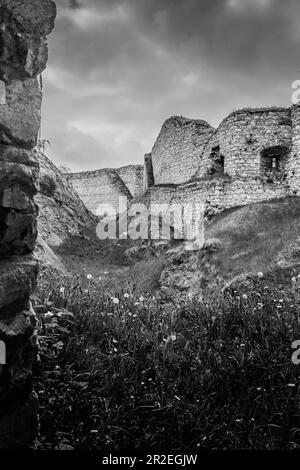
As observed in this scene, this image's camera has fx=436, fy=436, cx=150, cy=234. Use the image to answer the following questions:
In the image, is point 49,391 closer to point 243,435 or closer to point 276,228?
point 243,435

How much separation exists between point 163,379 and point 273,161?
59.1 feet

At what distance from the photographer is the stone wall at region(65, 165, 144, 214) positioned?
3878cm

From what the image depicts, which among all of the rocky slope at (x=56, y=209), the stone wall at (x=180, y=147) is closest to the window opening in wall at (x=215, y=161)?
the stone wall at (x=180, y=147)

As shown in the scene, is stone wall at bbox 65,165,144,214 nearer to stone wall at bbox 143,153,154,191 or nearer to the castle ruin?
stone wall at bbox 143,153,154,191

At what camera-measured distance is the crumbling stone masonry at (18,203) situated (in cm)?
315

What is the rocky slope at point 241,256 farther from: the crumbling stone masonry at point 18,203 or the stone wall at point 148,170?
the stone wall at point 148,170

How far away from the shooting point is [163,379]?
4301mm

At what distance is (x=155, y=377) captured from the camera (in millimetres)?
4410

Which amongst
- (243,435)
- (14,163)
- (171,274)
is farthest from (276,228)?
(14,163)

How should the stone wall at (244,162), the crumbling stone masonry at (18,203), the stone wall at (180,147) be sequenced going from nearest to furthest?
the crumbling stone masonry at (18,203) < the stone wall at (244,162) < the stone wall at (180,147)

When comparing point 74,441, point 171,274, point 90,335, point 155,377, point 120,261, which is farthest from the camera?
point 120,261

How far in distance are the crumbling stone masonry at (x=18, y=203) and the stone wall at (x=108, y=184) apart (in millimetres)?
34689

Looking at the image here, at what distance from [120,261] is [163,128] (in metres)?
13.6

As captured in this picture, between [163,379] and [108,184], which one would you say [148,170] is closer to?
[108,184]
